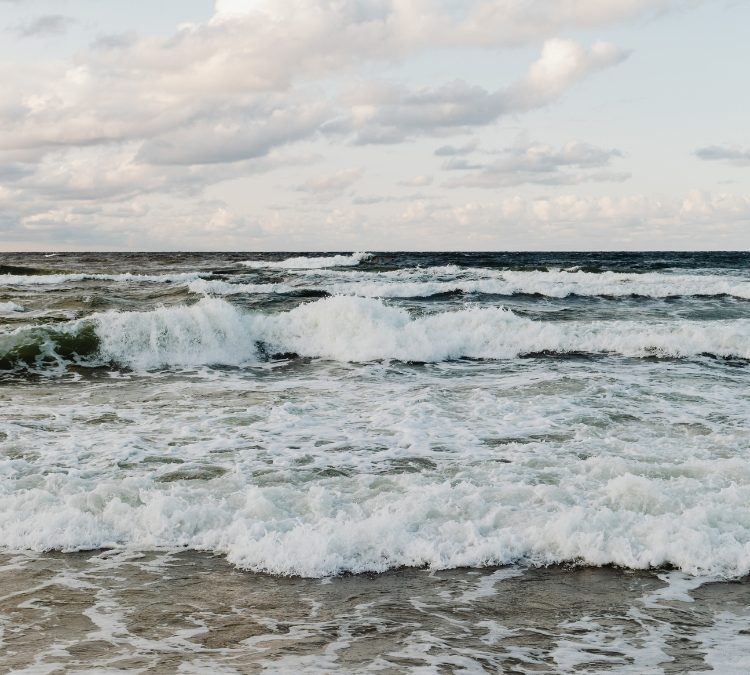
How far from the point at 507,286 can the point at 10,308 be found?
19.1 m

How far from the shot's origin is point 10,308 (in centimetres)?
2320

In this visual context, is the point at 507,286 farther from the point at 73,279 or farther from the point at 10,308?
the point at 73,279

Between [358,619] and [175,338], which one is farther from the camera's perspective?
[175,338]

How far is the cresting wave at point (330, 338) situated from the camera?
16766 mm

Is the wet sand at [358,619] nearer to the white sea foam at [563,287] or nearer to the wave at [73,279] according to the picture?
the white sea foam at [563,287]

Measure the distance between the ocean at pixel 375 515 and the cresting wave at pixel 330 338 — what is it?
0.52m

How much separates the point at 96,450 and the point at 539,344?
38.8ft

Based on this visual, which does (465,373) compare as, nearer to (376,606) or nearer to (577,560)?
(577,560)

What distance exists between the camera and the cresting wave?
55.0 ft

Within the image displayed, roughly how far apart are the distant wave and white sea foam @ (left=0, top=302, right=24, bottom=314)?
6.73 m

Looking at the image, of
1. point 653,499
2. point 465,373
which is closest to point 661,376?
point 465,373

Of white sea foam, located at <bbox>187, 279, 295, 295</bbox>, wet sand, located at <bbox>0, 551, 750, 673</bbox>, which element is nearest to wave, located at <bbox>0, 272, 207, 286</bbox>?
white sea foam, located at <bbox>187, 279, 295, 295</bbox>

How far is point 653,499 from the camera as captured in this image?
6.79m

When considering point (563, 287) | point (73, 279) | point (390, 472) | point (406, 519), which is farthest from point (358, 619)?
point (73, 279)
